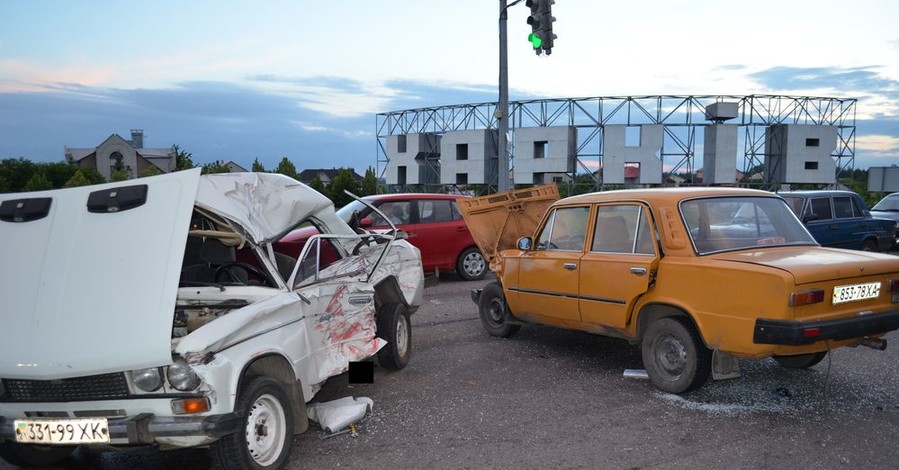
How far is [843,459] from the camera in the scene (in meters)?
4.54

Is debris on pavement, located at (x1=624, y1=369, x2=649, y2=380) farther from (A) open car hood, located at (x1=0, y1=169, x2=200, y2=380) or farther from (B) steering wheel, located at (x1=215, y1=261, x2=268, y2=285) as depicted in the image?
(A) open car hood, located at (x1=0, y1=169, x2=200, y2=380)

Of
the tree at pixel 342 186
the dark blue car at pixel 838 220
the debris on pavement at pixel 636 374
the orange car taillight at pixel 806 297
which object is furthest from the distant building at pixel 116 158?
the orange car taillight at pixel 806 297

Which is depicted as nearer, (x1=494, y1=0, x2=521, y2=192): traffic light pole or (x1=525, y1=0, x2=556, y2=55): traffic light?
(x1=525, y1=0, x2=556, y2=55): traffic light

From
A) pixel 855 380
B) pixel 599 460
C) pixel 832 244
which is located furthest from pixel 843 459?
pixel 832 244

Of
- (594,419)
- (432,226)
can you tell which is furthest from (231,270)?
(432,226)

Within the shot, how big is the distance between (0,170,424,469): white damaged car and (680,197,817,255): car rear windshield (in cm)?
312

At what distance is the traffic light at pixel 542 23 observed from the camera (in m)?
13.0

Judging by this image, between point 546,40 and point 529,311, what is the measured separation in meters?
7.12

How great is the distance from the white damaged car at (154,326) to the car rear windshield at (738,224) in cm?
312

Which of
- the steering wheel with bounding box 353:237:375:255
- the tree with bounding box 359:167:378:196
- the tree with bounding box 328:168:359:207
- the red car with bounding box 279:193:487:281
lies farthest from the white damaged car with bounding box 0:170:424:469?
the tree with bounding box 359:167:378:196

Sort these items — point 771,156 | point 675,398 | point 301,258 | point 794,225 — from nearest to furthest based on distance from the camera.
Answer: point 301,258 < point 675,398 < point 794,225 < point 771,156

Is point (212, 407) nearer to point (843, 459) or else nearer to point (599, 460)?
point (599, 460)

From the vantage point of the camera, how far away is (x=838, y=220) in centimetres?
1481

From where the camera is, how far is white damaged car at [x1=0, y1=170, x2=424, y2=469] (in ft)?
12.6
